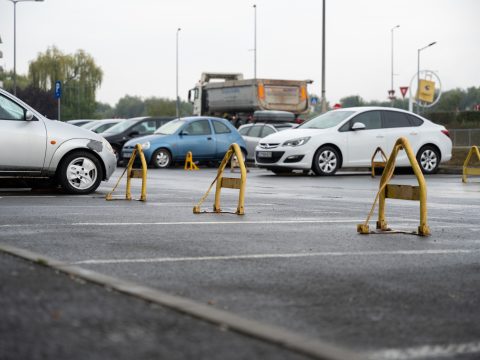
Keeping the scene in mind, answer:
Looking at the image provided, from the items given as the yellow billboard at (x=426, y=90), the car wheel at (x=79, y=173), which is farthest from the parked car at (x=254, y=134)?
the yellow billboard at (x=426, y=90)

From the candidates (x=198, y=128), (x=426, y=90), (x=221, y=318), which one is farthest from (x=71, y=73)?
(x=221, y=318)

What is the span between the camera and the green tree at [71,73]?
4306 inches

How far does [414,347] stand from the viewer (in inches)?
182

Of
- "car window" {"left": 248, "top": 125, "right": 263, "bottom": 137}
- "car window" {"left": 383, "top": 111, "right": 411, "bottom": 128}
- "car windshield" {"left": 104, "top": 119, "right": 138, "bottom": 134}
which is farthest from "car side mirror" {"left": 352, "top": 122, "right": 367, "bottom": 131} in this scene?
"car windshield" {"left": 104, "top": 119, "right": 138, "bottom": 134}

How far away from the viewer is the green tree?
10938 cm

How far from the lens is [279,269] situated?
23.3ft

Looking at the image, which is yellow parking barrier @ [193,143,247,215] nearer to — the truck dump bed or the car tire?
the car tire

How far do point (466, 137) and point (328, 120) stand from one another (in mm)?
25831

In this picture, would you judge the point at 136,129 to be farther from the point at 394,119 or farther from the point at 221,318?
the point at 221,318

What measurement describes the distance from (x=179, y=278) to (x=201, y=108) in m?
40.7

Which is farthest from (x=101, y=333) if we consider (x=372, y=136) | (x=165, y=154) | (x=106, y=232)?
(x=165, y=154)

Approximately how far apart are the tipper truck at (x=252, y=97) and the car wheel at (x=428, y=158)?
16.8m

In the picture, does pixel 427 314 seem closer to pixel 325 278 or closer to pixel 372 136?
pixel 325 278

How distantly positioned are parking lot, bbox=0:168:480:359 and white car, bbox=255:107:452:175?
9.79 meters
